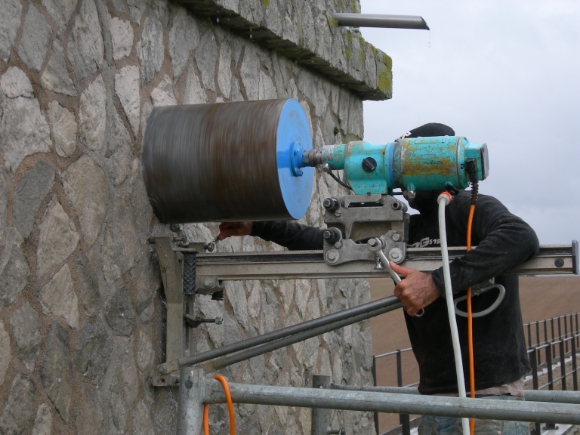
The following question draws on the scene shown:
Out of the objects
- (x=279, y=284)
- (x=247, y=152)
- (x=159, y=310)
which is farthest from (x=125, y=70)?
(x=279, y=284)

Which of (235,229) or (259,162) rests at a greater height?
(259,162)

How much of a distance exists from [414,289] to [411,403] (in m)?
0.86

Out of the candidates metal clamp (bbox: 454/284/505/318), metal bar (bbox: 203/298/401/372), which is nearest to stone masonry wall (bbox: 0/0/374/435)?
metal bar (bbox: 203/298/401/372)

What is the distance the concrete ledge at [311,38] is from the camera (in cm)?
398

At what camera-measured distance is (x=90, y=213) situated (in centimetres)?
311

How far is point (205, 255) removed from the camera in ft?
10.9

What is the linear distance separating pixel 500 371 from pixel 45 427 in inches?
69.9

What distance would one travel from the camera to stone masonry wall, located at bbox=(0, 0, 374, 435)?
2764mm

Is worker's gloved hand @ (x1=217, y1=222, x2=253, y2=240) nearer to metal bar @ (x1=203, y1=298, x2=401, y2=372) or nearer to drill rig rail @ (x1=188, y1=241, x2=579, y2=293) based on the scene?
drill rig rail @ (x1=188, y1=241, x2=579, y2=293)

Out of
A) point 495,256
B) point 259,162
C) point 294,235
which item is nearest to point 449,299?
point 495,256

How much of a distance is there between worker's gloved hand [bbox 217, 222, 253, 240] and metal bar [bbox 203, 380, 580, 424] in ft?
4.62

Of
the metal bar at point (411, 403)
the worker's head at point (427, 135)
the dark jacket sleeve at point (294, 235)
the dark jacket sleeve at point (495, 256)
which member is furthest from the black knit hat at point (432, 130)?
the metal bar at point (411, 403)

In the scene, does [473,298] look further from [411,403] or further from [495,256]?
[411,403]

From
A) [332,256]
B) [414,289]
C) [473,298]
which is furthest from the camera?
[473,298]
